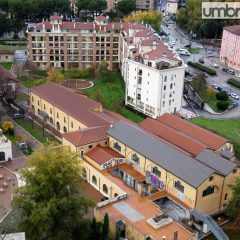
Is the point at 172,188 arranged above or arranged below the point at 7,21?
below

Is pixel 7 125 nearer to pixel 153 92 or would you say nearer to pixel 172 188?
pixel 153 92

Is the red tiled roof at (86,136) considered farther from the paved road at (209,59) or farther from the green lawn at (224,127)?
the paved road at (209,59)

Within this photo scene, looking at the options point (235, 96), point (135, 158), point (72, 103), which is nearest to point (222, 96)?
point (235, 96)

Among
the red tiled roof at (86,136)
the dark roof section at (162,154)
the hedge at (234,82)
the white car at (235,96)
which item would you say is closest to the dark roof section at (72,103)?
the red tiled roof at (86,136)

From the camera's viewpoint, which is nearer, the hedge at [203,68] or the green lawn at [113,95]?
the green lawn at [113,95]

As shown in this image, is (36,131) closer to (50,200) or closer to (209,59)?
(50,200)

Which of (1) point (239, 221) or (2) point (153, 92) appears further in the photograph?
(2) point (153, 92)

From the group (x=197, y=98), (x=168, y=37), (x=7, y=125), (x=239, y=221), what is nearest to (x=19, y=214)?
(x=239, y=221)
